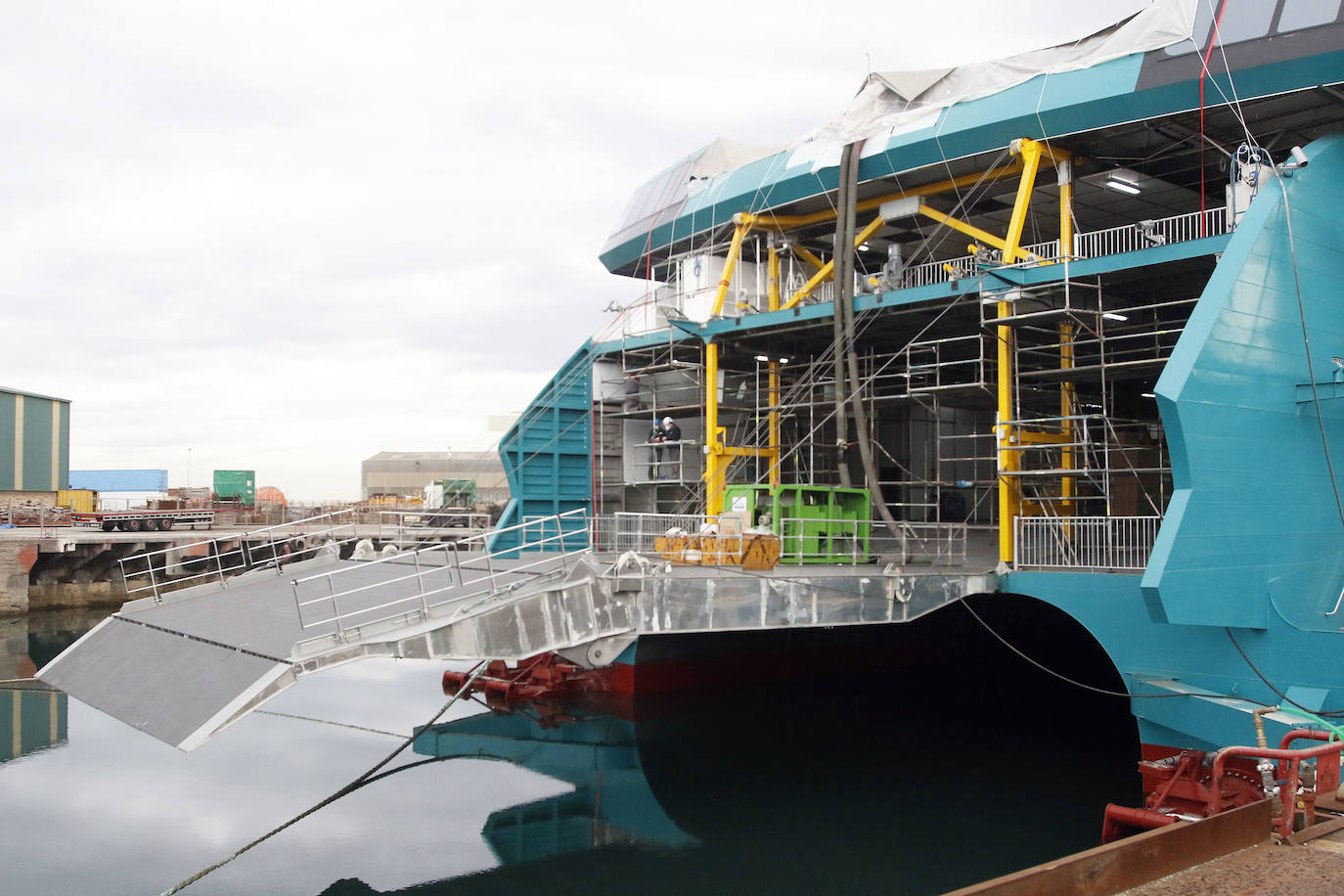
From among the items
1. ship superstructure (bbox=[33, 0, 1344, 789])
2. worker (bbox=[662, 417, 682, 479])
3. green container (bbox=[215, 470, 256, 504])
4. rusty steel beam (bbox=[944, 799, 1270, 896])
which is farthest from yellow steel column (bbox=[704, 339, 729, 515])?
green container (bbox=[215, 470, 256, 504])

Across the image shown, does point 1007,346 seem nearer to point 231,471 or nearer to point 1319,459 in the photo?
point 1319,459

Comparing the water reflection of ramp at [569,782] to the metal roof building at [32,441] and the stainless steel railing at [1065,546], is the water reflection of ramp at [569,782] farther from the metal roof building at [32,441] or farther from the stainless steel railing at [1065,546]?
the metal roof building at [32,441]

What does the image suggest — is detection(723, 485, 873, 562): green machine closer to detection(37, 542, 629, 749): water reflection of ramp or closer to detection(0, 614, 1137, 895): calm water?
detection(0, 614, 1137, 895): calm water

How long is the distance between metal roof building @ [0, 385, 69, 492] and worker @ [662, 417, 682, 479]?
113ft

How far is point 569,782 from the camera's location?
58.8 feet

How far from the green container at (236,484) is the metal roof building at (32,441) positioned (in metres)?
16.4

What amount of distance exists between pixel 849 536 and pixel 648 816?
25.4 feet

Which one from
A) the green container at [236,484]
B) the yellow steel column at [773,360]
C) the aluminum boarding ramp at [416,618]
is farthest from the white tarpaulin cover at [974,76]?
the green container at [236,484]

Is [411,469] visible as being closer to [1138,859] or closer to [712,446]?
[712,446]

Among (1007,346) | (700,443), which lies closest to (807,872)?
(1007,346)

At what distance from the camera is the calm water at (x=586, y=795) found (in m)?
13.3

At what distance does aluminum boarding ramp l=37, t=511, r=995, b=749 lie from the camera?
38.3 feet

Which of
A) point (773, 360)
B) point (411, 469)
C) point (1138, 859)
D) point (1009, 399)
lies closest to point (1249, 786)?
Answer: point (1138, 859)

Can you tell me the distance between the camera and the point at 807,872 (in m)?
13.3
